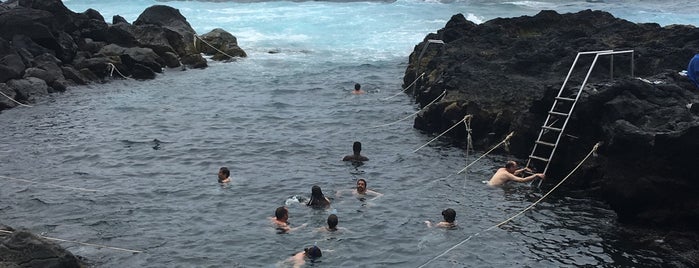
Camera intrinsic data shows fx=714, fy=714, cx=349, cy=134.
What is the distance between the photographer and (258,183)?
60.5ft

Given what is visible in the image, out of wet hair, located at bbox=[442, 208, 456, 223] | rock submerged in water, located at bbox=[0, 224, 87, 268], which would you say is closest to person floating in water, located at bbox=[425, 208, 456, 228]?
wet hair, located at bbox=[442, 208, 456, 223]

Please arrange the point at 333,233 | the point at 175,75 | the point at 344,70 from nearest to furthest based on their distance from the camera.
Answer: the point at 333,233 < the point at 175,75 < the point at 344,70

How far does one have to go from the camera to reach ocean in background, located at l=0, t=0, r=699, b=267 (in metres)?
13.9

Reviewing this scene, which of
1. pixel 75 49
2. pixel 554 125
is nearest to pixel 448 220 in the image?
pixel 554 125

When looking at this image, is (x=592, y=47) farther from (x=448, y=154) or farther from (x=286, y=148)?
(x=286, y=148)

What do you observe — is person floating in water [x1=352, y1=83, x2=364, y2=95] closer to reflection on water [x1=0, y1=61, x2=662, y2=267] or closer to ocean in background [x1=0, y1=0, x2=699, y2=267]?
ocean in background [x1=0, y1=0, x2=699, y2=267]

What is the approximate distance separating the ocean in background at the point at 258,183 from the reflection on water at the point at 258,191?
0.16 ft

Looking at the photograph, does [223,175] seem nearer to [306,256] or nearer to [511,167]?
[306,256]

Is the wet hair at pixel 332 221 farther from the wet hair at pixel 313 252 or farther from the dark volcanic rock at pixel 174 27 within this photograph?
the dark volcanic rock at pixel 174 27

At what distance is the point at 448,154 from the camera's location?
68.0ft

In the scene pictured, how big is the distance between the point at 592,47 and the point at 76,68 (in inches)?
879

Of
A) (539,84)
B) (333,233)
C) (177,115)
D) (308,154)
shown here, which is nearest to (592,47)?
(539,84)

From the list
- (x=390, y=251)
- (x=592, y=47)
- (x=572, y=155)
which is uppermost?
(x=592, y=47)

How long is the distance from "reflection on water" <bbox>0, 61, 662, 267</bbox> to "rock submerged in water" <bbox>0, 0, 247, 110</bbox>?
1.92 m
